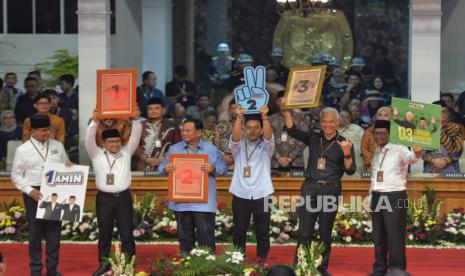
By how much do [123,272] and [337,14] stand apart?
13009mm

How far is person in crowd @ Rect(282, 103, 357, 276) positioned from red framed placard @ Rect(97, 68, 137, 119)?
1.76 metres

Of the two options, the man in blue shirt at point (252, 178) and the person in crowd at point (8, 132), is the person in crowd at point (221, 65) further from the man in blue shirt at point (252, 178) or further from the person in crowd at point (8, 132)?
the man in blue shirt at point (252, 178)

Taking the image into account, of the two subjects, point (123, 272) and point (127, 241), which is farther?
point (127, 241)

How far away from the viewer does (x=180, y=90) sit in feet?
70.5

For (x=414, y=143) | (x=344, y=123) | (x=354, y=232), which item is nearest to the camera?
(x=414, y=143)

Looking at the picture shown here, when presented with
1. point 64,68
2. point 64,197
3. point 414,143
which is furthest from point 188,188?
point 64,68

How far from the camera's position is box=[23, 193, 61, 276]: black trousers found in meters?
13.8

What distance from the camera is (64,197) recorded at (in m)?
13.8

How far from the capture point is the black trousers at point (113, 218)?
13.9 m

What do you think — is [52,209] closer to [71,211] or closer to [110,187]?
[71,211]

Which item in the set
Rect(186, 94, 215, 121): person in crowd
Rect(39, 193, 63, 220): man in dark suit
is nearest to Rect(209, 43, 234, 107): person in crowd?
Rect(186, 94, 215, 121): person in crowd

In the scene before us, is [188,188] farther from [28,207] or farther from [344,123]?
[344,123]

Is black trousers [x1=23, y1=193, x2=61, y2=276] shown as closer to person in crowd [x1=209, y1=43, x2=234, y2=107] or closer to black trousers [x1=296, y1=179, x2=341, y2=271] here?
black trousers [x1=296, y1=179, x2=341, y2=271]

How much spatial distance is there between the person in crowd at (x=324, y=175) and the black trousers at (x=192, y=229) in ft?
3.24
